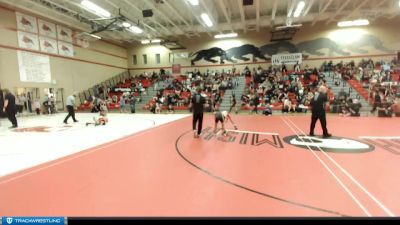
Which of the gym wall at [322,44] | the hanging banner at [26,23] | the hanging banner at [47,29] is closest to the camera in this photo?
the hanging banner at [26,23]

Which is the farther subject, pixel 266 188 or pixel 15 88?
pixel 15 88

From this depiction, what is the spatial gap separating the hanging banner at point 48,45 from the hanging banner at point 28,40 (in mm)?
371

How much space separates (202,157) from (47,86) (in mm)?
17149

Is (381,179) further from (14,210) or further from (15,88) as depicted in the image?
(15,88)

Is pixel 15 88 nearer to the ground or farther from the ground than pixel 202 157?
farther from the ground

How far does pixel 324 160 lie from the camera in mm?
4594

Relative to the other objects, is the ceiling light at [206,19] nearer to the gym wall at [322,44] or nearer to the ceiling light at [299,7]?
the ceiling light at [299,7]

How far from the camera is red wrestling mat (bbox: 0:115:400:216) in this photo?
2781mm

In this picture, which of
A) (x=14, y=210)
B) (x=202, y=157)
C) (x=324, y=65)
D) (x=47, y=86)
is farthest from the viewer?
(x=324, y=65)

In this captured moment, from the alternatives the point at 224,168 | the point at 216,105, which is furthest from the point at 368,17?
the point at 224,168

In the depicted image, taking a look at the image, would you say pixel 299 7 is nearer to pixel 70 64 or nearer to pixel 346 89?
pixel 346 89

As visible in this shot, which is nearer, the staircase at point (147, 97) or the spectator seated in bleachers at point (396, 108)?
the spectator seated in bleachers at point (396, 108)

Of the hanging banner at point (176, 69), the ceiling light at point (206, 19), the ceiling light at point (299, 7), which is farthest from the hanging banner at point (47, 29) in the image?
the ceiling light at point (299, 7)

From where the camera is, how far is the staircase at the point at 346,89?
15.0m
